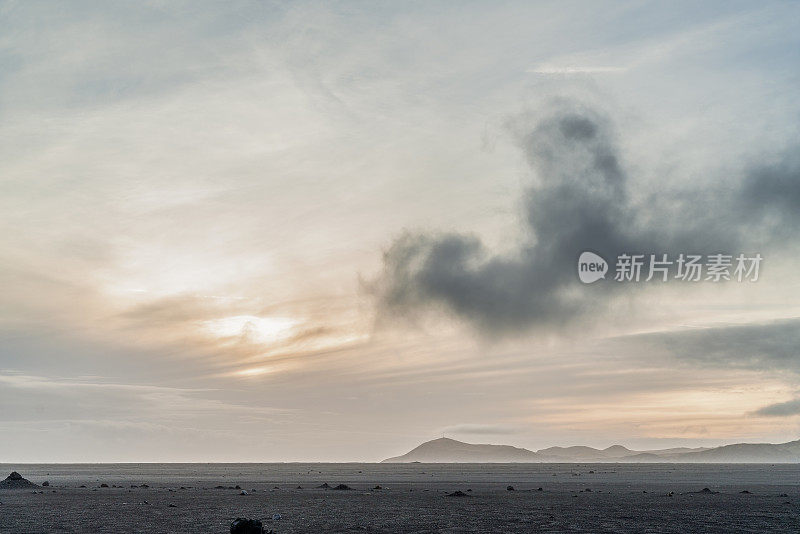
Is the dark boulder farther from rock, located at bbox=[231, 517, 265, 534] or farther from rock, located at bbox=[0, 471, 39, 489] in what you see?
rock, located at bbox=[0, 471, 39, 489]

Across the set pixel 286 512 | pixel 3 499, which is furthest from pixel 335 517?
pixel 3 499

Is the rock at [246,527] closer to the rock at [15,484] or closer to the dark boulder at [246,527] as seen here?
the dark boulder at [246,527]

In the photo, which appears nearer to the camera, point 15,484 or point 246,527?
point 246,527

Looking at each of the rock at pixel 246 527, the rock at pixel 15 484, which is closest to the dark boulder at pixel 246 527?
the rock at pixel 246 527

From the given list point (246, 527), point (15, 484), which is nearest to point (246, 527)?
point (246, 527)

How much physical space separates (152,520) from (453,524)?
2445 centimetres

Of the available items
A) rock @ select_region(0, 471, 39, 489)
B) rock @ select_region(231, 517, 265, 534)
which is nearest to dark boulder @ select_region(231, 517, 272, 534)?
rock @ select_region(231, 517, 265, 534)

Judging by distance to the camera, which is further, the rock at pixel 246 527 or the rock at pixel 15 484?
the rock at pixel 15 484

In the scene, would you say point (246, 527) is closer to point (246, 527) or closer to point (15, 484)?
point (246, 527)

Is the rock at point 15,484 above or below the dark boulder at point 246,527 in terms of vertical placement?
below

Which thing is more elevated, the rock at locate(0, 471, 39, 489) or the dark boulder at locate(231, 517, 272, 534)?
the dark boulder at locate(231, 517, 272, 534)

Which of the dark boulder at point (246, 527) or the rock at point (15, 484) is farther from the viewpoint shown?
the rock at point (15, 484)

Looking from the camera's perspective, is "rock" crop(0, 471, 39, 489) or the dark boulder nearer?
the dark boulder

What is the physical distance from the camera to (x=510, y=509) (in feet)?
218
